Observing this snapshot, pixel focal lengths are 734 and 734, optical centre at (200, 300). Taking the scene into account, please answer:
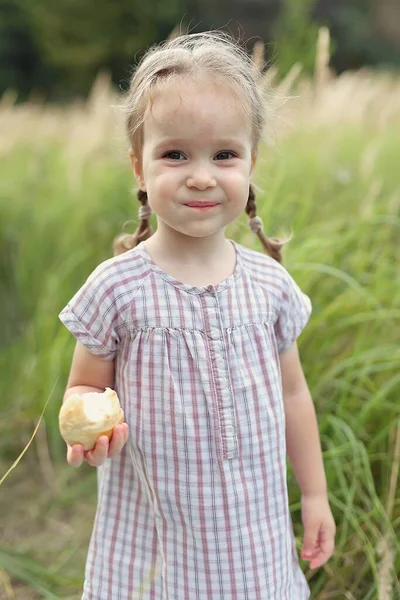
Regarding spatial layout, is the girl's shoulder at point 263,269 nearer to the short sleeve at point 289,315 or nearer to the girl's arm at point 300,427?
the short sleeve at point 289,315

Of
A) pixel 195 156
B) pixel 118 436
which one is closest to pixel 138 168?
pixel 195 156

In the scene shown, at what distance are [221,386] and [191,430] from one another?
88 millimetres

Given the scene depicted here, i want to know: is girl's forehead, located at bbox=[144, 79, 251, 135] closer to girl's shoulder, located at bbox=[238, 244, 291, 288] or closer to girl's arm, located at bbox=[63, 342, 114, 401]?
girl's shoulder, located at bbox=[238, 244, 291, 288]

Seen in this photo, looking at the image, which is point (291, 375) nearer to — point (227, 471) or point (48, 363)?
point (227, 471)

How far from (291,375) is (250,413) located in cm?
20

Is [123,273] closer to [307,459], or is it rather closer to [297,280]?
[307,459]

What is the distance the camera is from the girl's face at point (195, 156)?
114cm

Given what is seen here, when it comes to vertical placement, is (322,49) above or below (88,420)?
above

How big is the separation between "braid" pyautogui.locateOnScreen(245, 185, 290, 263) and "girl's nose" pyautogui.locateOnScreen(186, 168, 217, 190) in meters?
0.29

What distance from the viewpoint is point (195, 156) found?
1.16 meters

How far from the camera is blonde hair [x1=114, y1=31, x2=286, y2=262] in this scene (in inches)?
46.3

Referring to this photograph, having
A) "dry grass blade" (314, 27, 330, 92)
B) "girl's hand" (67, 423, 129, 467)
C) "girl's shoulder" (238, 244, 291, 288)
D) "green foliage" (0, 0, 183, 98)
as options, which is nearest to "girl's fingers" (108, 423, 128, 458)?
"girl's hand" (67, 423, 129, 467)

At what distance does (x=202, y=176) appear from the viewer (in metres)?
1.14

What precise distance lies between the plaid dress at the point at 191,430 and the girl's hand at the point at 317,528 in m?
0.13
